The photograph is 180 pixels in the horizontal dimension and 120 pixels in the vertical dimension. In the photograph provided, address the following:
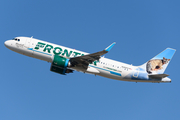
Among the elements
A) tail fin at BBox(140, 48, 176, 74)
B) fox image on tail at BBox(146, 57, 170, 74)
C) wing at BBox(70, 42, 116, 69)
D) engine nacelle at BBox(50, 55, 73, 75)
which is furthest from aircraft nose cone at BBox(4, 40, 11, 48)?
fox image on tail at BBox(146, 57, 170, 74)

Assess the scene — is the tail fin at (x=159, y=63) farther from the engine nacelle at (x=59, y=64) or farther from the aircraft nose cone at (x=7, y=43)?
the aircraft nose cone at (x=7, y=43)

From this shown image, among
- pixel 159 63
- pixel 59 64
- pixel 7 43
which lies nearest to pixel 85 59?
pixel 59 64

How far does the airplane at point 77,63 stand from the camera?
4488cm

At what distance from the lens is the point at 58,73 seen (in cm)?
4609

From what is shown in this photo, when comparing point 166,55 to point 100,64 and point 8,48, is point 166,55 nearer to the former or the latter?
point 100,64

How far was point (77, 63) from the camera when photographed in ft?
149

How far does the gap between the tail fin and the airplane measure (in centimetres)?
41

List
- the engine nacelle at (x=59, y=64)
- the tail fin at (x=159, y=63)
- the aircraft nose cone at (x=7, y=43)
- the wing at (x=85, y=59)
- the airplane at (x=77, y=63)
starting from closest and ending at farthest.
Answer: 1. the wing at (x=85, y=59)
2. the engine nacelle at (x=59, y=64)
3. the airplane at (x=77, y=63)
4. the aircraft nose cone at (x=7, y=43)
5. the tail fin at (x=159, y=63)

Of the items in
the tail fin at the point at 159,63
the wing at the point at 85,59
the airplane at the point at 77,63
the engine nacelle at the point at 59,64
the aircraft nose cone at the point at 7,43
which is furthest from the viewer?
the tail fin at the point at 159,63

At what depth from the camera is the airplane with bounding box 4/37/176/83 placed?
147 feet

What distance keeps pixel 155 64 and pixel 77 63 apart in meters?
16.6

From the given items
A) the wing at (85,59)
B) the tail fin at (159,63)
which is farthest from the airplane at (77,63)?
the tail fin at (159,63)

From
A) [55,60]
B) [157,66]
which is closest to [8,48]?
[55,60]

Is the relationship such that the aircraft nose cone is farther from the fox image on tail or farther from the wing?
the fox image on tail
